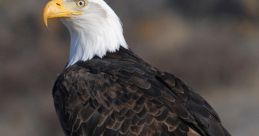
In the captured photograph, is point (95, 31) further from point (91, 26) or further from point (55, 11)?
point (55, 11)

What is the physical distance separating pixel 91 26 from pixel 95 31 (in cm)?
6

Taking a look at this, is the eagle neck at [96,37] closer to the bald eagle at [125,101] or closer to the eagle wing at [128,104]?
the bald eagle at [125,101]

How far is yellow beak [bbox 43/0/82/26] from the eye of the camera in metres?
11.5

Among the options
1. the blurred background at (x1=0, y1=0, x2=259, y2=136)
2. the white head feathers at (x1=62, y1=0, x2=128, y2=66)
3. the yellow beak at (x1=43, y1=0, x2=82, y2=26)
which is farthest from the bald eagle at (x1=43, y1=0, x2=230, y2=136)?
the blurred background at (x1=0, y1=0, x2=259, y2=136)

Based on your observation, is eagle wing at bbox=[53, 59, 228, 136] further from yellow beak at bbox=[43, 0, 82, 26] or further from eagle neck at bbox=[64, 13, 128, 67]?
yellow beak at bbox=[43, 0, 82, 26]

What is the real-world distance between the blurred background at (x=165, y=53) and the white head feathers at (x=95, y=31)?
22.1 feet

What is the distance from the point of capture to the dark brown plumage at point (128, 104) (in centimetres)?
1043

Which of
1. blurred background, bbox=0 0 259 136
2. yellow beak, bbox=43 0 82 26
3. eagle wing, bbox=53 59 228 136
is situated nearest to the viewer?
eagle wing, bbox=53 59 228 136

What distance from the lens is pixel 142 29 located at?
2583cm

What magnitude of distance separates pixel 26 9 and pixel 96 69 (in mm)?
16904

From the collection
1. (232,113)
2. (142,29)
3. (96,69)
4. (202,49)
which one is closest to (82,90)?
(96,69)

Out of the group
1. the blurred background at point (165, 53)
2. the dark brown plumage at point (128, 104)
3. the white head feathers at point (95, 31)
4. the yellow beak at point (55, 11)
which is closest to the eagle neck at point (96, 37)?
the white head feathers at point (95, 31)

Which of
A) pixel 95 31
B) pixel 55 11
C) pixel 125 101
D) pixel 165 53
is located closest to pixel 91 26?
pixel 95 31

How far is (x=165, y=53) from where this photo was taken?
75.6ft
